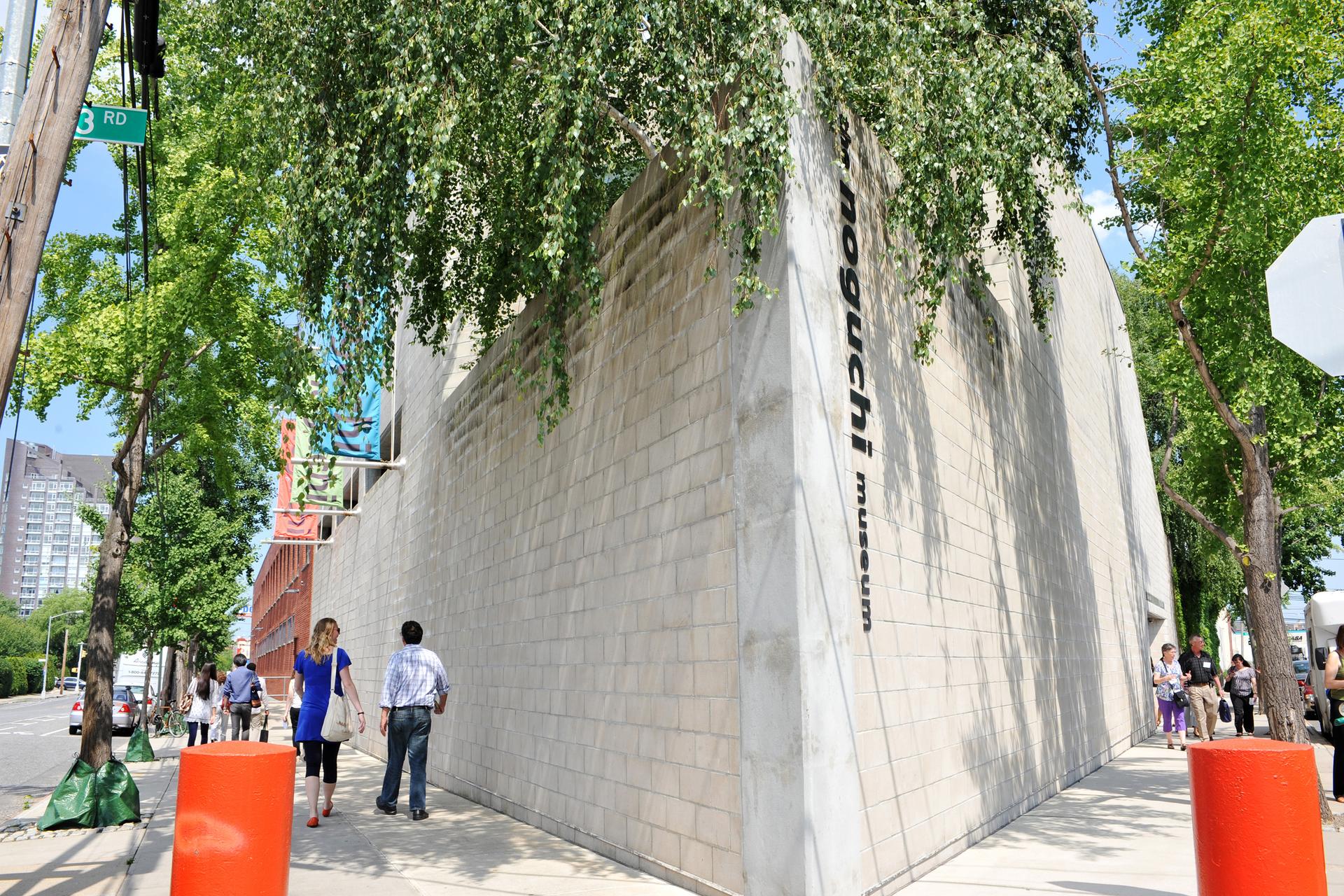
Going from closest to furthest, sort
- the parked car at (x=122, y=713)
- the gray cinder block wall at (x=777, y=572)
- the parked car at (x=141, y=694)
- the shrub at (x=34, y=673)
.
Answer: the gray cinder block wall at (x=777, y=572), the parked car at (x=122, y=713), the parked car at (x=141, y=694), the shrub at (x=34, y=673)

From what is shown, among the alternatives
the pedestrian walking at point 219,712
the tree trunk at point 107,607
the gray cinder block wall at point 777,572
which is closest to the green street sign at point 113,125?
the gray cinder block wall at point 777,572

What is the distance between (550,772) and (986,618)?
3.91 metres

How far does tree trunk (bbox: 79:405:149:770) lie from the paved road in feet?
3.71

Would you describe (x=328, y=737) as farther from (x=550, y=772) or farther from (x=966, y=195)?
(x=966, y=195)

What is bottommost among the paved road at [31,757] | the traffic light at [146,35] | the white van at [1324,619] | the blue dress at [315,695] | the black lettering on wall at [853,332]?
the paved road at [31,757]

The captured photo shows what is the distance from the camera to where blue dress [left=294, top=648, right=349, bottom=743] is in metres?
8.80

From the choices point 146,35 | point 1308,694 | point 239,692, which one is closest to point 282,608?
point 239,692

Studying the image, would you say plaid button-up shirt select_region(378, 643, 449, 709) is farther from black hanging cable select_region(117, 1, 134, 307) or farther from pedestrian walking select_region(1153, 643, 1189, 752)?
pedestrian walking select_region(1153, 643, 1189, 752)

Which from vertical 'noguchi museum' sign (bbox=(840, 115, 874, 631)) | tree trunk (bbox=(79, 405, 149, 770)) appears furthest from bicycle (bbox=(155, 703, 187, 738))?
vertical 'noguchi museum' sign (bbox=(840, 115, 874, 631))

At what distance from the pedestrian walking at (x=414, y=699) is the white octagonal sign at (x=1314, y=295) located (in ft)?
23.5

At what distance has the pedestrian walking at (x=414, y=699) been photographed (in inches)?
348

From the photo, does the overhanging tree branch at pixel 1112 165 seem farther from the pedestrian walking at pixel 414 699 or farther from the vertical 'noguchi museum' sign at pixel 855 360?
the pedestrian walking at pixel 414 699

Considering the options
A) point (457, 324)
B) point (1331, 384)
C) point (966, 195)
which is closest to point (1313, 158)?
point (1331, 384)

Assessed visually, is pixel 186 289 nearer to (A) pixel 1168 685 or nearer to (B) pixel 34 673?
(A) pixel 1168 685
